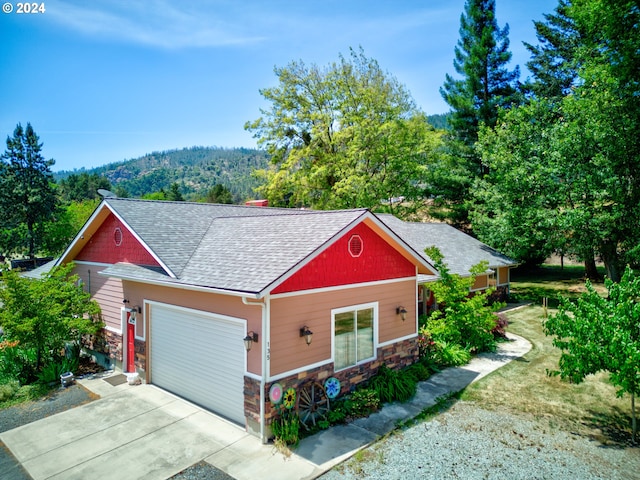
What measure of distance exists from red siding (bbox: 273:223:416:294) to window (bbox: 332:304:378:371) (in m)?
0.80

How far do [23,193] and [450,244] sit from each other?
41.4m

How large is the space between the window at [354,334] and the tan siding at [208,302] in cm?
209

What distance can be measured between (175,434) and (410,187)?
78.1ft

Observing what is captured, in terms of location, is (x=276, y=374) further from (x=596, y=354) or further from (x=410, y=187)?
(x=410, y=187)

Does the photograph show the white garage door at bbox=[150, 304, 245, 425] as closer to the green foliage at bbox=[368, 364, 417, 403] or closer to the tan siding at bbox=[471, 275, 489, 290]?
the green foliage at bbox=[368, 364, 417, 403]

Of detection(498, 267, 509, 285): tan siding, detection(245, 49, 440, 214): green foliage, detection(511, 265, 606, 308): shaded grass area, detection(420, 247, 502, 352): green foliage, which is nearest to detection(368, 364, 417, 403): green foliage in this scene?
detection(420, 247, 502, 352): green foliage

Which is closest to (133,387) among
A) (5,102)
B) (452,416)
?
(452,416)

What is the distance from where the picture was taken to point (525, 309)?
21.2 m

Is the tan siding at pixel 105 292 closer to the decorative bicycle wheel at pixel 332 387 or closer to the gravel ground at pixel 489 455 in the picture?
the decorative bicycle wheel at pixel 332 387

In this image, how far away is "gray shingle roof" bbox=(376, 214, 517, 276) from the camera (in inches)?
739

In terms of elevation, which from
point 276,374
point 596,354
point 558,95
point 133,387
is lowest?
point 133,387

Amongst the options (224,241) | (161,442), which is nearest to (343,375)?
(161,442)

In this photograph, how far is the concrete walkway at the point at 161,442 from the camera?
6832 mm

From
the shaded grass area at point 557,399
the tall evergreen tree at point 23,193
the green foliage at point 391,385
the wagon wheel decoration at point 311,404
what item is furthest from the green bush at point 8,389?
the tall evergreen tree at point 23,193
